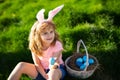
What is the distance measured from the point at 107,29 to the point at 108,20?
0.23 m

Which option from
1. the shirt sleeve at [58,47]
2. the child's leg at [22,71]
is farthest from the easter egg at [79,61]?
the child's leg at [22,71]

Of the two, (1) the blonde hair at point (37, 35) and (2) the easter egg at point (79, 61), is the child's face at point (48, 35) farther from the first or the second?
(2) the easter egg at point (79, 61)

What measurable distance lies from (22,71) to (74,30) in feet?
4.64

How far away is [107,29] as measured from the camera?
538cm

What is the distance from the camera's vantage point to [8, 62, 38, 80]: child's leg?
4.29 m

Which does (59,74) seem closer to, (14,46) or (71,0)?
(14,46)

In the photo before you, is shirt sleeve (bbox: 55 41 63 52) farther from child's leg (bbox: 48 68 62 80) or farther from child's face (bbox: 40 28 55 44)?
child's leg (bbox: 48 68 62 80)

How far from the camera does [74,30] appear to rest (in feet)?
17.9

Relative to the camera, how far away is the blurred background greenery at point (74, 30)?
194 inches

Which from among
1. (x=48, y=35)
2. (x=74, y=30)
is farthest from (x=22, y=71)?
(x=74, y=30)

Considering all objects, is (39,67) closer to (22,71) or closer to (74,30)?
(22,71)

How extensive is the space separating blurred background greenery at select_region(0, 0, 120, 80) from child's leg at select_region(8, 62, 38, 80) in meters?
0.38

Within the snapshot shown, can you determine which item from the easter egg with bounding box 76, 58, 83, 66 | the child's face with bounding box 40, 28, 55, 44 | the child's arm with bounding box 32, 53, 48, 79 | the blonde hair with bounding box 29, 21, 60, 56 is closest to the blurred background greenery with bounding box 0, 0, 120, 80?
the easter egg with bounding box 76, 58, 83, 66

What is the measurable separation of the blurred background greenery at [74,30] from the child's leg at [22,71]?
0.38 meters
